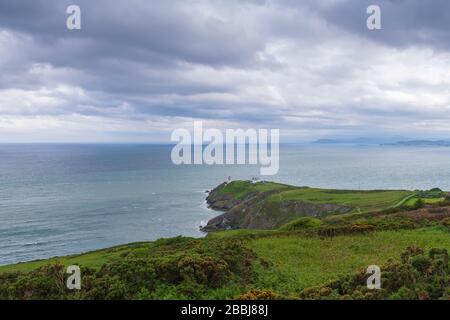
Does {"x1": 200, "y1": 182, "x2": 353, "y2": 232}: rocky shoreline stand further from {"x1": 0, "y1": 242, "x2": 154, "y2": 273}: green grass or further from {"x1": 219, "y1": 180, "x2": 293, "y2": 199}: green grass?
{"x1": 0, "y1": 242, "x2": 154, "y2": 273}: green grass

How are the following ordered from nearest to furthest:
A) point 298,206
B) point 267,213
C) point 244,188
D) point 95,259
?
1. point 95,259
2. point 298,206
3. point 267,213
4. point 244,188

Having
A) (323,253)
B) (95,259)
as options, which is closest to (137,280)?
(95,259)

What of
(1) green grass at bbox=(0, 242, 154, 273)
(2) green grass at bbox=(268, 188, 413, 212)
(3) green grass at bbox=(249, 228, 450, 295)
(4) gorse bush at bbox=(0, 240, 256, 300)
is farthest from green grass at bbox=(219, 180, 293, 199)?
(4) gorse bush at bbox=(0, 240, 256, 300)

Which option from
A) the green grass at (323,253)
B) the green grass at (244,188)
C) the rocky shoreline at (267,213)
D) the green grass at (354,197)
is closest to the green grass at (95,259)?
the green grass at (323,253)

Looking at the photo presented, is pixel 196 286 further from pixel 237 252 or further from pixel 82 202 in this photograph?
pixel 82 202

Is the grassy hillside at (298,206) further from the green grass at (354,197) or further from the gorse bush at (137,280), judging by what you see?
the gorse bush at (137,280)

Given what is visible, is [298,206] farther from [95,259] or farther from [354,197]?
[95,259]
